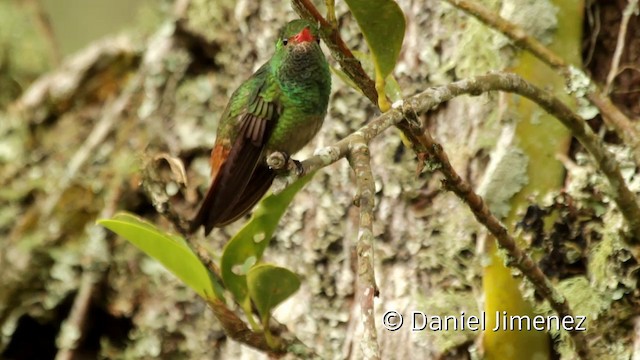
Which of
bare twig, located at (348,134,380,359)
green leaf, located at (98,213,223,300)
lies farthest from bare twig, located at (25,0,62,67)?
bare twig, located at (348,134,380,359)

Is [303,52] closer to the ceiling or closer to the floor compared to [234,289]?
closer to the ceiling

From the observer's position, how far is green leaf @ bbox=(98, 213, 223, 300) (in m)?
1.79

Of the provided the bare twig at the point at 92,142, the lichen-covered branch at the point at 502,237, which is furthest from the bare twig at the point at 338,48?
the bare twig at the point at 92,142

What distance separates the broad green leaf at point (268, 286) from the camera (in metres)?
1.84

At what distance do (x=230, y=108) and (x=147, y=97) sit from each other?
1.13 meters

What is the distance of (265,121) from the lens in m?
2.16

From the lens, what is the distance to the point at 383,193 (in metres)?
2.35

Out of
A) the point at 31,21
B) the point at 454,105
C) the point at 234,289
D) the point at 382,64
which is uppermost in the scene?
the point at 31,21

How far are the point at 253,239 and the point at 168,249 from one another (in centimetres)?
17

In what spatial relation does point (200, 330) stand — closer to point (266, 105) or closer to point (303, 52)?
point (266, 105)

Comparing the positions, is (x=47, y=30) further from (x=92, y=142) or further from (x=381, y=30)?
(x=381, y=30)

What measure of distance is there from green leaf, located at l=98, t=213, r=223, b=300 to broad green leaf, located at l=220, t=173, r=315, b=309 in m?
0.04

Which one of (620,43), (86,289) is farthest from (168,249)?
(86,289)

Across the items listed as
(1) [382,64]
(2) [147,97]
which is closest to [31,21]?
(2) [147,97]
